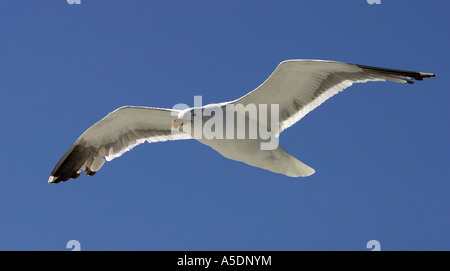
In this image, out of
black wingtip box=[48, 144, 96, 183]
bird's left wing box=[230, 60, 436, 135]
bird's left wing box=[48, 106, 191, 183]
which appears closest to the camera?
bird's left wing box=[230, 60, 436, 135]

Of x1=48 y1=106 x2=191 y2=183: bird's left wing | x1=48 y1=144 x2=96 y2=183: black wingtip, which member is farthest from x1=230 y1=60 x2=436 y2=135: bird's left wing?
x1=48 y1=144 x2=96 y2=183: black wingtip

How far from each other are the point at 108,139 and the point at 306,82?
3623 mm

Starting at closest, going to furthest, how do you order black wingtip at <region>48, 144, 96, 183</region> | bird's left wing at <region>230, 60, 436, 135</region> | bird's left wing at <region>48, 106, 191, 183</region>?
1. bird's left wing at <region>230, 60, 436, 135</region>
2. bird's left wing at <region>48, 106, 191, 183</region>
3. black wingtip at <region>48, 144, 96, 183</region>

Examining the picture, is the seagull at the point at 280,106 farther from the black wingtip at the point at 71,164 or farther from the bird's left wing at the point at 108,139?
the black wingtip at the point at 71,164

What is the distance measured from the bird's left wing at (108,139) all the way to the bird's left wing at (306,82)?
1749mm

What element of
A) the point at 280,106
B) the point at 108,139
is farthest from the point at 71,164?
the point at 280,106

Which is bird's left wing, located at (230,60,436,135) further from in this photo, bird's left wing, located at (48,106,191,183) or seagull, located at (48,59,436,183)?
bird's left wing, located at (48,106,191,183)

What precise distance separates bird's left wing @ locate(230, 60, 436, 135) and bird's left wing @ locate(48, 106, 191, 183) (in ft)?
5.74

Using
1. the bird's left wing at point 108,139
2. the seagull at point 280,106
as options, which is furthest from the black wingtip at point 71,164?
the seagull at point 280,106

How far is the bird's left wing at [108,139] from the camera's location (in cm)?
846

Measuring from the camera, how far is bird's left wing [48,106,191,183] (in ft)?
27.8

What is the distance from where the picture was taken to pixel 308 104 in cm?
752

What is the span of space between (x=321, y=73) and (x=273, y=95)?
0.76 metres

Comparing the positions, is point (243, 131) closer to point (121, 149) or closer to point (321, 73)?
point (321, 73)
